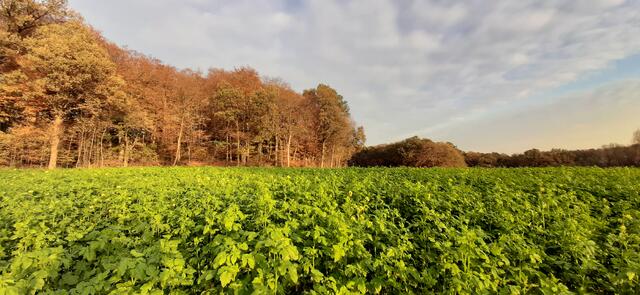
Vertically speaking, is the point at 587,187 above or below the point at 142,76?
below

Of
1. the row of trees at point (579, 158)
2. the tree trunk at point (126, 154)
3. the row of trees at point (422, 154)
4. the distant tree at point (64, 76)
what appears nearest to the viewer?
the distant tree at point (64, 76)

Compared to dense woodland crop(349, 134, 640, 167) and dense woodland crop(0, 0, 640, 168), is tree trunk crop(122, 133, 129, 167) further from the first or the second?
dense woodland crop(349, 134, 640, 167)

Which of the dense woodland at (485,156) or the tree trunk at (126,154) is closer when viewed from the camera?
the dense woodland at (485,156)

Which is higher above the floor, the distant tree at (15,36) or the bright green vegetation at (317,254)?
the distant tree at (15,36)

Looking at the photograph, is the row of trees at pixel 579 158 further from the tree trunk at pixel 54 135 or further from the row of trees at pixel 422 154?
the tree trunk at pixel 54 135

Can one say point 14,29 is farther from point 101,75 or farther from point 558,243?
point 558,243

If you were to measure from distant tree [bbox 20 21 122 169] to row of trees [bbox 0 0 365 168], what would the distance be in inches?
3.0

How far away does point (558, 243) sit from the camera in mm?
3422

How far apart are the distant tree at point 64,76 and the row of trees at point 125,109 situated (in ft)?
0.25

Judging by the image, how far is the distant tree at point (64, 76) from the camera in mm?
19812

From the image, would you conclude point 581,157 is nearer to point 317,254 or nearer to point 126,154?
point 317,254

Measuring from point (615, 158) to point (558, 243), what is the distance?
2996 cm

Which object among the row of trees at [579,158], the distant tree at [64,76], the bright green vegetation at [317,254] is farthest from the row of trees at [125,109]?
the bright green vegetation at [317,254]

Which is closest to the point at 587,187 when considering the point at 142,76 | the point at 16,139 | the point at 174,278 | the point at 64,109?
the point at 174,278
